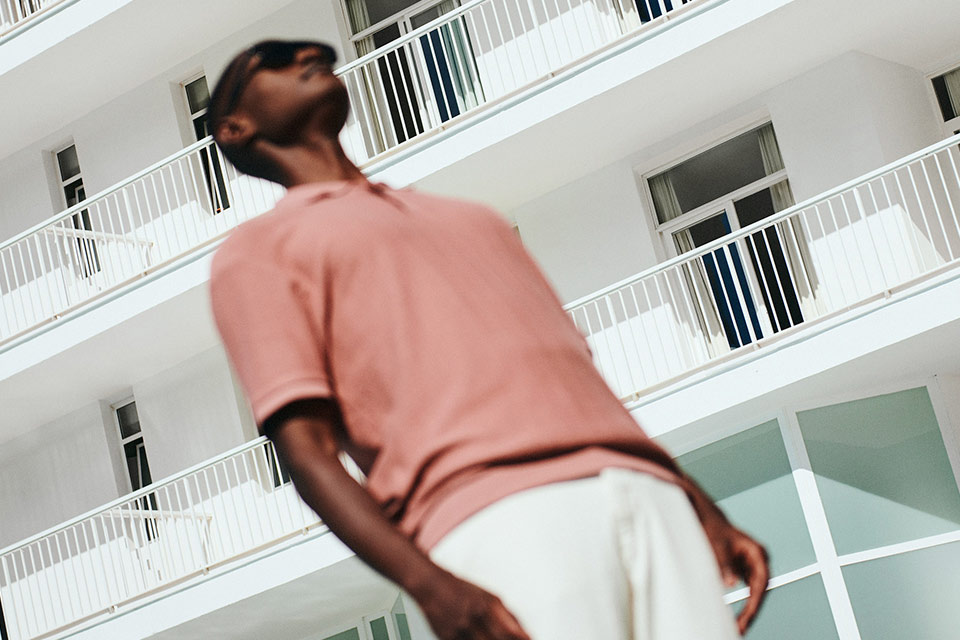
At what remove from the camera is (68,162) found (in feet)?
60.5

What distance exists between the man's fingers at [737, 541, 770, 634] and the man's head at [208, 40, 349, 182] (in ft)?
2.54

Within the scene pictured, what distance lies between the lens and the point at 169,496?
16.8m

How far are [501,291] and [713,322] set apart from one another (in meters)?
12.6

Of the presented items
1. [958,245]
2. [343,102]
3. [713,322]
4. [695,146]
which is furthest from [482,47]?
[343,102]

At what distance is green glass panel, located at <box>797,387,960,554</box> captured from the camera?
13.0 m

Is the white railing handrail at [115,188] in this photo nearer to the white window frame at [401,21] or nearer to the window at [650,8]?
the white window frame at [401,21]

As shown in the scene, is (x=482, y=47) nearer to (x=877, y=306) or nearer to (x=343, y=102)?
(x=877, y=306)

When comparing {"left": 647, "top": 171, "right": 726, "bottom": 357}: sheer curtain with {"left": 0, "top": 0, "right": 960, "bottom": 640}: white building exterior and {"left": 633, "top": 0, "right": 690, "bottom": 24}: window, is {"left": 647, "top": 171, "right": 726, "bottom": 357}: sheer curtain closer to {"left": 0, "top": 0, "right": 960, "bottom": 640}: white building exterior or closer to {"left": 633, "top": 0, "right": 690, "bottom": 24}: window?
{"left": 0, "top": 0, "right": 960, "bottom": 640}: white building exterior

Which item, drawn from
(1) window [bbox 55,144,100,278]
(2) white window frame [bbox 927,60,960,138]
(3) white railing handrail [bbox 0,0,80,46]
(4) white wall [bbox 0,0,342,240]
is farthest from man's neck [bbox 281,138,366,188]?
(3) white railing handrail [bbox 0,0,80,46]

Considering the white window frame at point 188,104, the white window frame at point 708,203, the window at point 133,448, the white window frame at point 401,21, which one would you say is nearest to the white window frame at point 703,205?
the white window frame at point 708,203

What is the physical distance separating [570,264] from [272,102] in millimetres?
13263

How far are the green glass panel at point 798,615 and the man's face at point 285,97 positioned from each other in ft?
37.4

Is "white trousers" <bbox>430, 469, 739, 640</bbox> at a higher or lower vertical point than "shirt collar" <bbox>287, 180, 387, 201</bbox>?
lower

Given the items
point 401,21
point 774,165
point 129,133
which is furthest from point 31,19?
point 774,165
